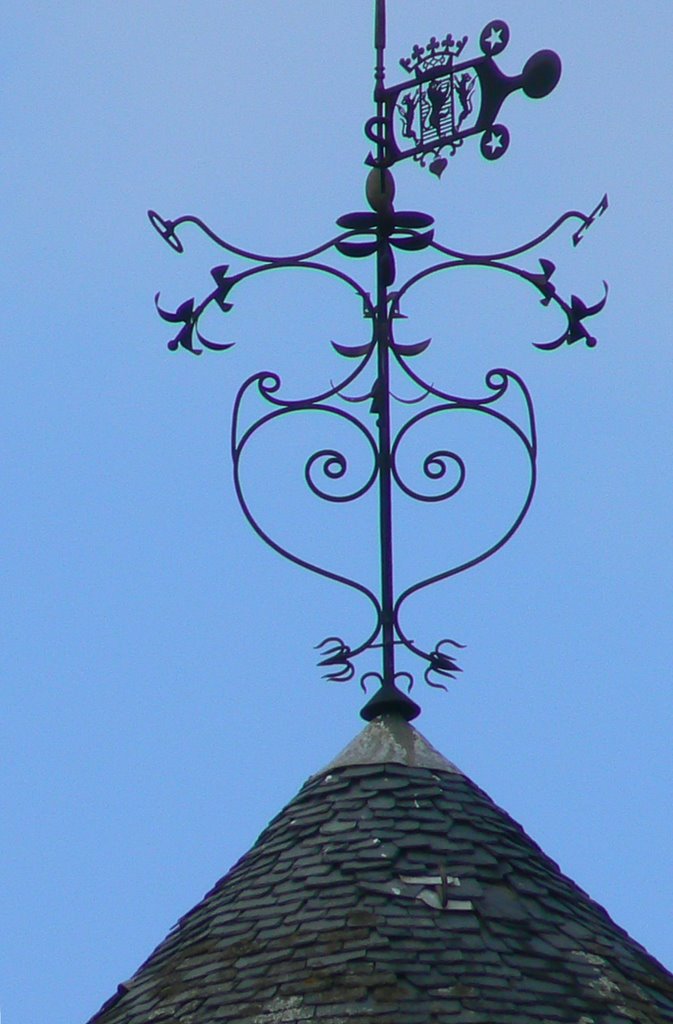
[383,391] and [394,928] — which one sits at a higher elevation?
[383,391]

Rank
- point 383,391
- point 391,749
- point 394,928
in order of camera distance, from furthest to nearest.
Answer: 1. point 383,391
2. point 391,749
3. point 394,928

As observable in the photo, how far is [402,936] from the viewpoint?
7.61m

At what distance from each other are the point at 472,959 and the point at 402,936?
27cm

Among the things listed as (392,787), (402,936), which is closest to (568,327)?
(392,787)

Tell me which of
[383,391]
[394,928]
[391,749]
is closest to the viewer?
[394,928]

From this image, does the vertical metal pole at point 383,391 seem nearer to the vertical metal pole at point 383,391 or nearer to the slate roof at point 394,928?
the vertical metal pole at point 383,391

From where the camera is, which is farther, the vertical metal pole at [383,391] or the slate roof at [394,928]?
the vertical metal pole at [383,391]

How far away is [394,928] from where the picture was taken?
25.2 feet

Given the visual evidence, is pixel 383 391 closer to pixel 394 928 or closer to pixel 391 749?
pixel 391 749

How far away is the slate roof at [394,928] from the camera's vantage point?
7379 millimetres

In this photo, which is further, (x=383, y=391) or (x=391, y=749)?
(x=383, y=391)

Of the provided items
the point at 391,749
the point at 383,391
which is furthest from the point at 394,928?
the point at 383,391

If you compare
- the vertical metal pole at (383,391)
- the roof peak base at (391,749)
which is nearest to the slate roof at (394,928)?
the roof peak base at (391,749)

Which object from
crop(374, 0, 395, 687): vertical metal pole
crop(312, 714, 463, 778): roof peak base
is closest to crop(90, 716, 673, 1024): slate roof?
crop(312, 714, 463, 778): roof peak base
